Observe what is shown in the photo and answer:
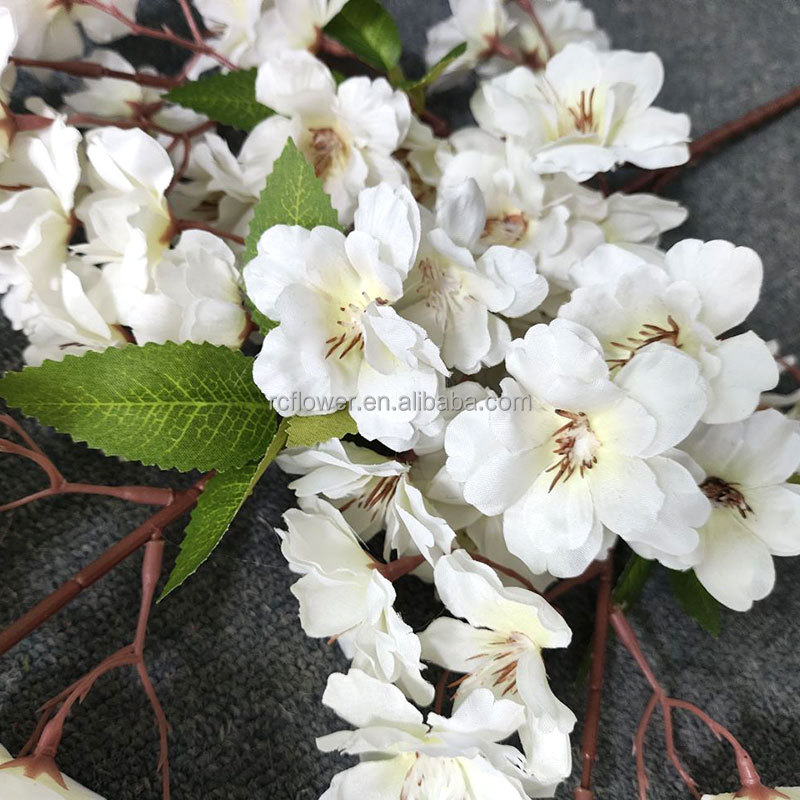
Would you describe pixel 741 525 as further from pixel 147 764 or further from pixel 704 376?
pixel 147 764

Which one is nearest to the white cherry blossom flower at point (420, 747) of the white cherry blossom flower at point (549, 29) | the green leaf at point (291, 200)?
the green leaf at point (291, 200)

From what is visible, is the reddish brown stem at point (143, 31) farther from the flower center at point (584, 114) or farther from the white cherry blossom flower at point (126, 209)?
the flower center at point (584, 114)

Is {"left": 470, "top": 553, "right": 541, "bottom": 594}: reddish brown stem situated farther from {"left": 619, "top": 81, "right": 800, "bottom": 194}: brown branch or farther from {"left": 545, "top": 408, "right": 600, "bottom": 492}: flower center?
{"left": 619, "top": 81, "right": 800, "bottom": 194}: brown branch

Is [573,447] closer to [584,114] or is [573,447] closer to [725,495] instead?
[725,495]

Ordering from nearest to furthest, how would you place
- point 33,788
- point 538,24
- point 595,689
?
1. point 33,788
2. point 595,689
3. point 538,24

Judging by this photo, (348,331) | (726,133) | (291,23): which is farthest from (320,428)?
(726,133)

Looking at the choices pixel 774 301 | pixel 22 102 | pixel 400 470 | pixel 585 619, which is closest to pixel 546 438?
pixel 400 470
